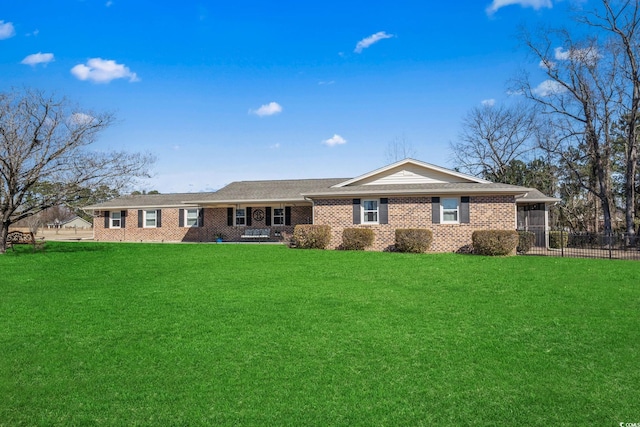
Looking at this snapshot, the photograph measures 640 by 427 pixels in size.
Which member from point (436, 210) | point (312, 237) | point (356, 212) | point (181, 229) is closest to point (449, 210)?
point (436, 210)

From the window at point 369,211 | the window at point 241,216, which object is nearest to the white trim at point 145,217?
the window at point 241,216

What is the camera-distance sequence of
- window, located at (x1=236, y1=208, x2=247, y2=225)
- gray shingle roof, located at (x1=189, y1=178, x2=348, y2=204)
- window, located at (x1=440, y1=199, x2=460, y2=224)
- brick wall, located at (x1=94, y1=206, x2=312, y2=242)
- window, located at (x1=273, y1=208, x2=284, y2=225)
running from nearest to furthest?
window, located at (x1=440, y1=199, x2=460, y2=224) < gray shingle roof, located at (x1=189, y1=178, x2=348, y2=204) < brick wall, located at (x1=94, y1=206, x2=312, y2=242) < window, located at (x1=273, y1=208, x2=284, y2=225) < window, located at (x1=236, y1=208, x2=247, y2=225)

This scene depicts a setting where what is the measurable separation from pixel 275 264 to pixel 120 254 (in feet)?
26.6

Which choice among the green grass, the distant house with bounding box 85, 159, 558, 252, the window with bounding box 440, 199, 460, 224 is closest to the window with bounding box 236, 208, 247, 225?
the distant house with bounding box 85, 159, 558, 252

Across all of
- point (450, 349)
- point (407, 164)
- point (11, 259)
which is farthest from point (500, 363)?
point (11, 259)

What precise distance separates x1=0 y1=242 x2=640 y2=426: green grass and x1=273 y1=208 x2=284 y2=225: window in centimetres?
1516

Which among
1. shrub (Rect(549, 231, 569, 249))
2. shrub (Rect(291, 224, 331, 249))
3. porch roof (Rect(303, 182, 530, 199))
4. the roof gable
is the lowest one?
shrub (Rect(549, 231, 569, 249))

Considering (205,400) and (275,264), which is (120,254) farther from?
(205,400)

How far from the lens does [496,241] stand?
18.3m

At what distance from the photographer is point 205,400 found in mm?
4773

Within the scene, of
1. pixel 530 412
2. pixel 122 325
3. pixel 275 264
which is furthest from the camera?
pixel 275 264

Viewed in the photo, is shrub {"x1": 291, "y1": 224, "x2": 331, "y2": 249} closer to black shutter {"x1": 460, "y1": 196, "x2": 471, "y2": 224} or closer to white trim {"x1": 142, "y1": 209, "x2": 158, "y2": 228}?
black shutter {"x1": 460, "y1": 196, "x2": 471, "y2": 224}

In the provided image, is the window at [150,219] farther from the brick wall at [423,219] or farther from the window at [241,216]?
the brick wall at [423,219]

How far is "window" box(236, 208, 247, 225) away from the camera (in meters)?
27.9
